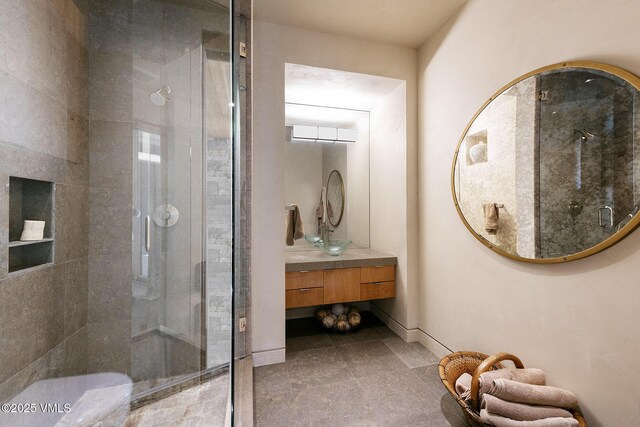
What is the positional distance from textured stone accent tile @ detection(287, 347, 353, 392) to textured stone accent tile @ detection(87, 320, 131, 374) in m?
0.98

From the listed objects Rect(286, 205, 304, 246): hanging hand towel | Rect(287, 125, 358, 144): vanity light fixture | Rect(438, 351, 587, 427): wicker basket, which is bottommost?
Rect(438, 351, 587, 427): wicker basket

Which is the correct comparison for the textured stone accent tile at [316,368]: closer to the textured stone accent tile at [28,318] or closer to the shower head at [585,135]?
the textured stone accent tile at [28,318]

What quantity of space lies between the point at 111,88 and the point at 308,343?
7.15 feet

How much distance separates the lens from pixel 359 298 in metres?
2.28

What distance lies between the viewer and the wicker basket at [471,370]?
3.88 feet

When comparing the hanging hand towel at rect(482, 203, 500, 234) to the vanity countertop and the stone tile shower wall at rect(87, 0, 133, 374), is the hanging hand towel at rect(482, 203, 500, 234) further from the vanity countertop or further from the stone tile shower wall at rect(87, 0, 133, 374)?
the stone tile shower wall at rect(87, 0, 133, 374)

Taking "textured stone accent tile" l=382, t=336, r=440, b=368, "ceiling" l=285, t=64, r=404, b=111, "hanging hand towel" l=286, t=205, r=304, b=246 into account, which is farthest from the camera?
"hanging hand towel" l=286, t=205, r=304, b=246

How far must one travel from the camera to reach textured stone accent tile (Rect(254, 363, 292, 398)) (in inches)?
61.6

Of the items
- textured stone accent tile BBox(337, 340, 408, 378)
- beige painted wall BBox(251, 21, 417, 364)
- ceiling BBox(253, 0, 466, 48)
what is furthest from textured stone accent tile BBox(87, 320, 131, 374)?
ceiling BBox(253, 0, 466, 48)

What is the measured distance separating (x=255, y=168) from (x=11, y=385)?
1.51 metres

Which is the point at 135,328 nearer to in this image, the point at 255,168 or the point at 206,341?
the point at 206,341

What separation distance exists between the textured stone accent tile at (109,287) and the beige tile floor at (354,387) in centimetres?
93

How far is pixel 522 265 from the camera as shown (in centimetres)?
138

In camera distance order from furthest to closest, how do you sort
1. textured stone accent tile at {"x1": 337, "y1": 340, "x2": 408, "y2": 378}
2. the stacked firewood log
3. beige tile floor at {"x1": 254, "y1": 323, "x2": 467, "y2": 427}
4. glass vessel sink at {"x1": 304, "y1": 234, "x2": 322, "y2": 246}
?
1. glass vessel sink at {"x1": 304, "y1": 234, "x2": 322, "y2": 246}
2. the stacked firewood log
3. textured stone accent tile at {"x1": 337, "y1": 340, "x2": 408, "y2": 378}
4. beige tile floor at {"x1": 254, "y1": 323, "x2": 467, "y2": 427}
